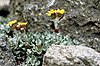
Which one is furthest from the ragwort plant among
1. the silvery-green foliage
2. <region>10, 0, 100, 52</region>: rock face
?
<region>10, 0, 100, 52</region>: rock face

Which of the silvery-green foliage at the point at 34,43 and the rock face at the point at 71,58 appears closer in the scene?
the rock face at the point at 71,58

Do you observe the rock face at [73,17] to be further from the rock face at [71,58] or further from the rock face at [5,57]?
the rock face at [71,58]

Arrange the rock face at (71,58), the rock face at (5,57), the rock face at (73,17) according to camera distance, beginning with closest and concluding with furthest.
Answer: the rock face at (71,58) < the rock face at (5,57) < the rock face at (73,17)

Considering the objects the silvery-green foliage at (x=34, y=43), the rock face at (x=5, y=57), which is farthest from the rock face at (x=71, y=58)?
the rock face at (x=5, y=57)

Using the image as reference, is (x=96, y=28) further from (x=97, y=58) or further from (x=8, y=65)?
(x=8, y=65)

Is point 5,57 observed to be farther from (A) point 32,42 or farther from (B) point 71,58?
(B) point 71,58

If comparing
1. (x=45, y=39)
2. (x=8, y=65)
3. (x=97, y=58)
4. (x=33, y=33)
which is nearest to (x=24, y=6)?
(x=33, y=33)

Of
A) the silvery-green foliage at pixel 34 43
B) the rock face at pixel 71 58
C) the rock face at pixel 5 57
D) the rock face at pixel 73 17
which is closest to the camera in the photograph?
the rock face at pixel 71 58
